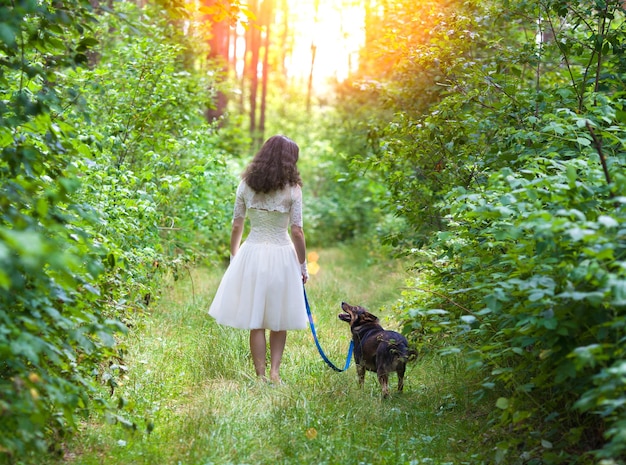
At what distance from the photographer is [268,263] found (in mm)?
5828

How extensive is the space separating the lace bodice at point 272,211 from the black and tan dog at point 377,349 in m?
0.91

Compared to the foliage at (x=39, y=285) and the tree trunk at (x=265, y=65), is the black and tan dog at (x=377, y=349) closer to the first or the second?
the foliage at (x=39, y=285)

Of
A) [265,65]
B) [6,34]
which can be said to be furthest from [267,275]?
[265,65]

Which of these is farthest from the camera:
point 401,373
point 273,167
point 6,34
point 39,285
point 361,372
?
point 273,167

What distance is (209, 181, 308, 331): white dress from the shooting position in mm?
5824

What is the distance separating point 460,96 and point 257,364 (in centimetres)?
→ 310

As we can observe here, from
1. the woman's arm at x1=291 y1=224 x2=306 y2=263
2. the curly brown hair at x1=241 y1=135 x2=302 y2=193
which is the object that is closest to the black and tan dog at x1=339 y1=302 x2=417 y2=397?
the woman's arm at x1=291 y1=224 x2=306 y2=263

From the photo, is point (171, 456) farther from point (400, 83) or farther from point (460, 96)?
point (400, 83)

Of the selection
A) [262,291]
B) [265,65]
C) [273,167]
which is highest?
[265,65]

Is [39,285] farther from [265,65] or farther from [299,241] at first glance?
[265,65]

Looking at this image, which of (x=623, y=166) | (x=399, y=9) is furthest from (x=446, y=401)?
(x=399, y=9)

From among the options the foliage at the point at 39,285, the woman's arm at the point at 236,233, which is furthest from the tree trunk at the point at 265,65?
the foliage at the point at 39,285

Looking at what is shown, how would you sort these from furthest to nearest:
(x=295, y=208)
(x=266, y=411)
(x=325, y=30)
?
(x=325, y=30)
(x=295, y=208)
(x=266, y=411)

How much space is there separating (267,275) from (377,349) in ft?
3.89
